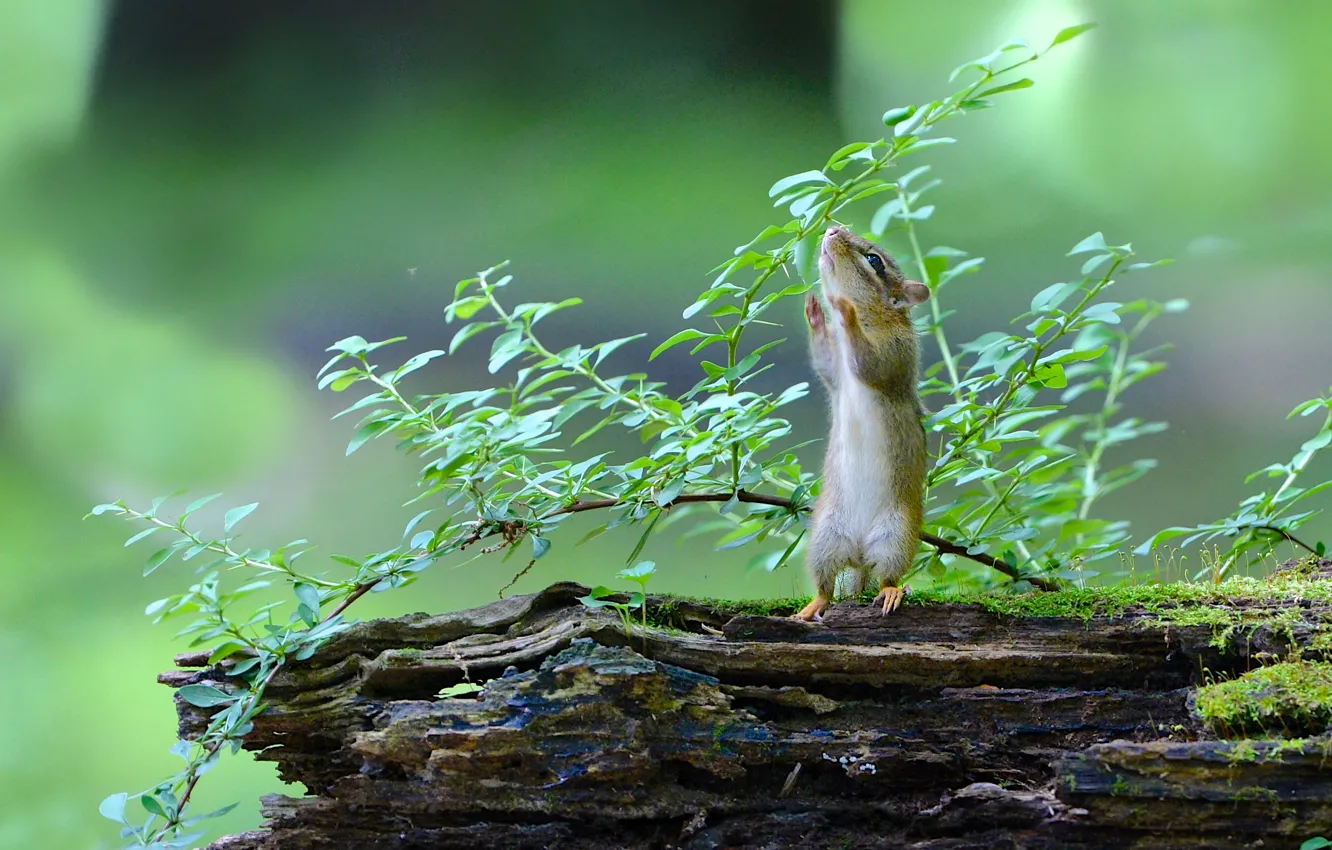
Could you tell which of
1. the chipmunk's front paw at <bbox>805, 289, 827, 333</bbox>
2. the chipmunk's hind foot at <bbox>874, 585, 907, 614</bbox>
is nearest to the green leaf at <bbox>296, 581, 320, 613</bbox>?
the chipmunk's hind foot at <bbox>874, 585, 907, 614</bbox>

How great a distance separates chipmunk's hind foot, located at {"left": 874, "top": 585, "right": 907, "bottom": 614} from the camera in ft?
8.34

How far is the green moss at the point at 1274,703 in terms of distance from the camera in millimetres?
2025

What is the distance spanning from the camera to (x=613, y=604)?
2.33m

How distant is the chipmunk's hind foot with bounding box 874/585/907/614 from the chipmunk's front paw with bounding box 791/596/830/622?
150mm

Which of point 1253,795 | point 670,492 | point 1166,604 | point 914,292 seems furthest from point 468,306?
point 1253,795

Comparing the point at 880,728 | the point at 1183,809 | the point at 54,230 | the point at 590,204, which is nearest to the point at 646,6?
the point at 590,204

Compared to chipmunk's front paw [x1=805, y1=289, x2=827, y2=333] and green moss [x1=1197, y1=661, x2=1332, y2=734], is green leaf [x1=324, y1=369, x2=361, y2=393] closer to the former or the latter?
chipmunk's front paw [x1=805, y1=289, x2=827, y2=333]

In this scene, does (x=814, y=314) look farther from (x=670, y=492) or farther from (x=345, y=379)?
(x=345, y=379)

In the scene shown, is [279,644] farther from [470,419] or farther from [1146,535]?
[1146,535]

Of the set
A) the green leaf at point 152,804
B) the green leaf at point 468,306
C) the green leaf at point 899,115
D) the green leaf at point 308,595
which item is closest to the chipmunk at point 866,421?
the green leaf at point 899,115

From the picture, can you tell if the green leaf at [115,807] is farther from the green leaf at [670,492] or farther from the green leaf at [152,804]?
the green leaf at [670,492]

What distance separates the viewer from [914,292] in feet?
10.4

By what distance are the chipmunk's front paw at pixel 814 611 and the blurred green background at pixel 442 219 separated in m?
1.10

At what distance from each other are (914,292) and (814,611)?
1.18m
